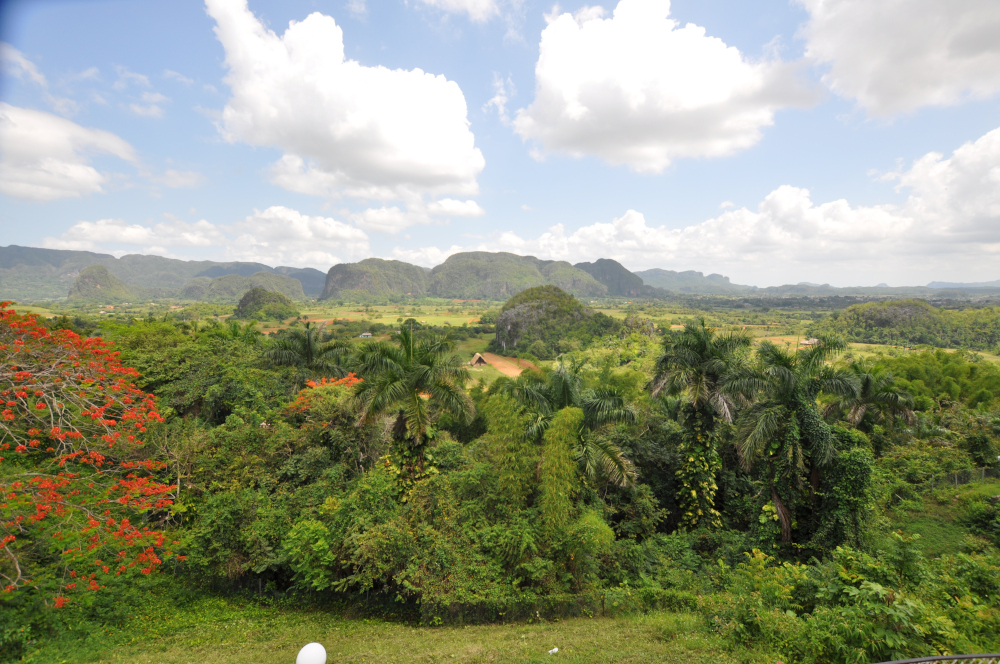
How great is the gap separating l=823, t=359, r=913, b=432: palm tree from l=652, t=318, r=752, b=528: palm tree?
31.3 feet

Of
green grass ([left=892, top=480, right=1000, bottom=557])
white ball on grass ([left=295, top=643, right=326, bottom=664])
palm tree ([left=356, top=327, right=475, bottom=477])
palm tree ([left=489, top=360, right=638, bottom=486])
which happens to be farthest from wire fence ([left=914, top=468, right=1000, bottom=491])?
white ball on grass ([left=295, top=643, right=326, bottom=664])

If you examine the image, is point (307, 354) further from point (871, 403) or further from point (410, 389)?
point (871, 403)

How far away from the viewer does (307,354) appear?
21281 mm

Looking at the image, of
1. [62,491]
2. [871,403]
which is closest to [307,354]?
[62,491]

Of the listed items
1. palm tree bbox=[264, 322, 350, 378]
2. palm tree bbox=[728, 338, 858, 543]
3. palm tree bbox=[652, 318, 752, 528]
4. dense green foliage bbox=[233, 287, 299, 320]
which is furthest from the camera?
dense green foliage bbox=[233, 287, 299, 320]

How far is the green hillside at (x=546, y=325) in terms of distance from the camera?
85.8 m

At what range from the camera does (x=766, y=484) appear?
12422 millimetres

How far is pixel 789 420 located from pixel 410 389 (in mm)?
11389

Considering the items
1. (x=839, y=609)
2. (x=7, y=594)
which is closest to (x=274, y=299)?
(x=7, y=594)

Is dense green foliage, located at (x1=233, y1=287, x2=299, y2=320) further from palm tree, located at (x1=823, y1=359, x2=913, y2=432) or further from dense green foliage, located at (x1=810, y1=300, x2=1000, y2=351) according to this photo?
dense green foliage, located at (x1=810, y1=300, x2=1000, y2=351)

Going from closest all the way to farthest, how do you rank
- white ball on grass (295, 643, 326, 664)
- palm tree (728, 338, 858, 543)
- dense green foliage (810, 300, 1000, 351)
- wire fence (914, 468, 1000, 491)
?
white ball on grass (295, 643, 326, 664) < palm tree (728, 338, 858, 543) < wire fence (914, 468, 1000, 491) < dense green foliage (810, 300, 1000, 351)

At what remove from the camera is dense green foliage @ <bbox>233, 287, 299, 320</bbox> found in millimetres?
128750

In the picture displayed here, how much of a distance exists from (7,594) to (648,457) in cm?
1775

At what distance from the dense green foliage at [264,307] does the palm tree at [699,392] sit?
133 meters
